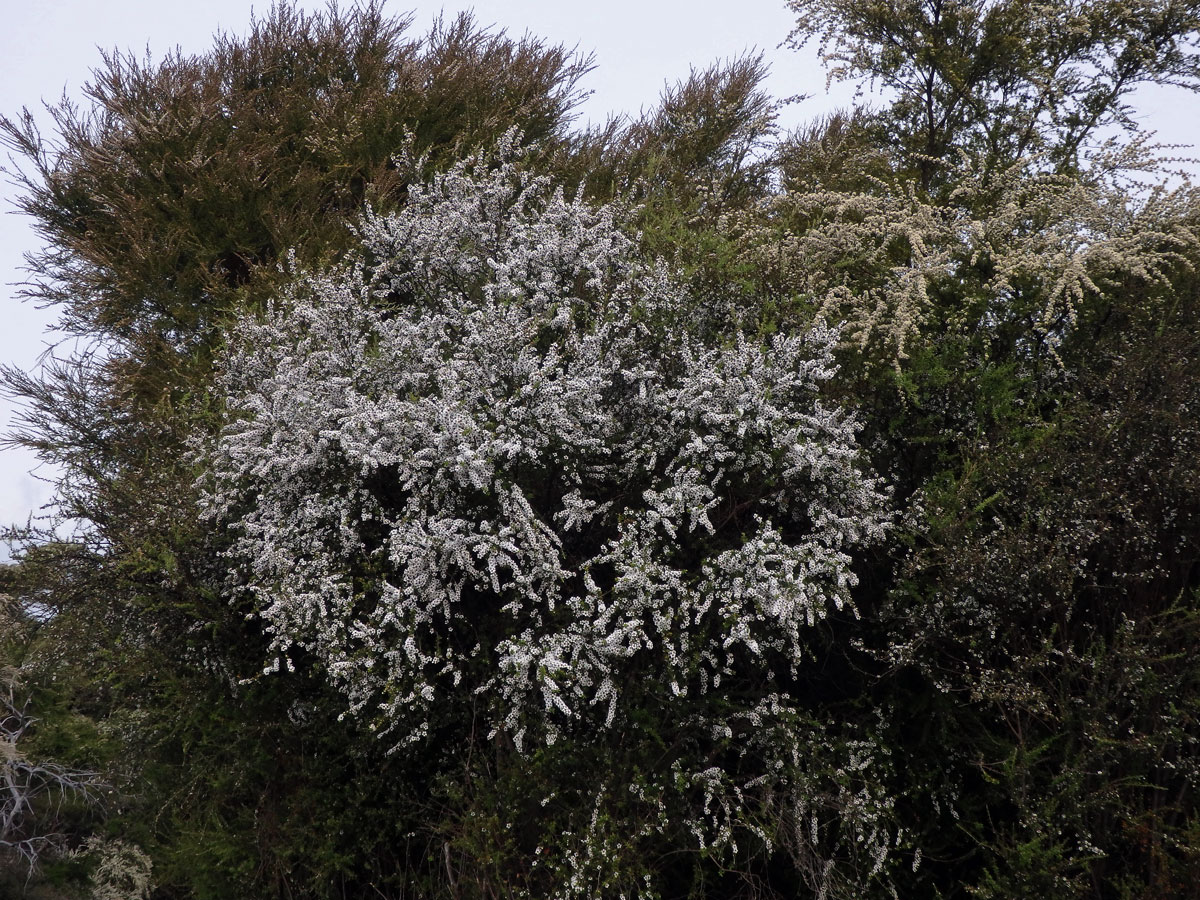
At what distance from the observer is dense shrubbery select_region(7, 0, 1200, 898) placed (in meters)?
5.03

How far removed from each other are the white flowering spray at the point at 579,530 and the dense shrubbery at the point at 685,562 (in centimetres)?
3

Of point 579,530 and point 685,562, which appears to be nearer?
point 579,530

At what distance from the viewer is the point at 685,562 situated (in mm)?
5742

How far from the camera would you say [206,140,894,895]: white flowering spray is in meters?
5.08

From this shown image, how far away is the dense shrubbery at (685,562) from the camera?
5.03 meters

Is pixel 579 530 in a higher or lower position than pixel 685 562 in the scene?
higher

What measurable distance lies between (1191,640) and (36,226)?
1384cm

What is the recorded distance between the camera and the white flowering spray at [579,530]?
508cm

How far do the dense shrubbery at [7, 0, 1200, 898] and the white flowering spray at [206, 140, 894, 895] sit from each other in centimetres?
3

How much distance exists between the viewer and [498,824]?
520 cm

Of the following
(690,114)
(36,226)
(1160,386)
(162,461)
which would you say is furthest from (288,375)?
(690,114)

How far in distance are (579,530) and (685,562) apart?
726mm

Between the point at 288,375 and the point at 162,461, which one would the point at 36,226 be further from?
the point at 288,375

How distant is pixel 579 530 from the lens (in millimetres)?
5461
